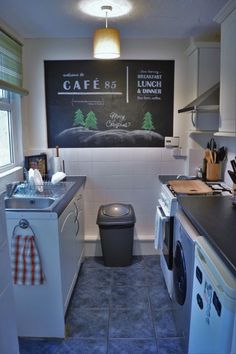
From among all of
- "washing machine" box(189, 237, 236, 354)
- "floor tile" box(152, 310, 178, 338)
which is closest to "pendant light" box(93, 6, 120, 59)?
"washing machine" box(189, 237, 236, 354)

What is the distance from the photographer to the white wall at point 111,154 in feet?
10.1

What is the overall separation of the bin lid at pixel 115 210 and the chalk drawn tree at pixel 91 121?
84 centimetres

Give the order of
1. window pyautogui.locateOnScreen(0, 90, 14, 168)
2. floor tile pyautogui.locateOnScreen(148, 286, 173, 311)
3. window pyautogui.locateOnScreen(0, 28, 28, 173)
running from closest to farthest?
floor tile pyautogui.locateOnScreen(148, 286, 173, 311)
window pyautogui.locateOnScreen(0, 28, 28, 173)
window pyautogui.locateOnScreen(0, 90, 14, 168)

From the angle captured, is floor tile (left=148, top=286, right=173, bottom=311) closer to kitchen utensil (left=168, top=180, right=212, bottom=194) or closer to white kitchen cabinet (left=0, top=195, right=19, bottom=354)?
kitchen utensil (left=168, top=180, right=212, bottom=194)

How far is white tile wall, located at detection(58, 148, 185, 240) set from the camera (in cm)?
325

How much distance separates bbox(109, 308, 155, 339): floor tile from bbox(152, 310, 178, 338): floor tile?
0.04 m

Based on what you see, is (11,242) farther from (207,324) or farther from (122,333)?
(207,324)

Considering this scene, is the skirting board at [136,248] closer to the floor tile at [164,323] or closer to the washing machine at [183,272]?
the floor tile at [164,323]

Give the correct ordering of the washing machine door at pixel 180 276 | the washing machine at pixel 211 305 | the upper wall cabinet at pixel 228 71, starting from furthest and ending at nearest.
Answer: the upper wall cabinet at pixel 228 71 → the washing machine door at pixel 180 276 → the washing machine at pixel 211 305

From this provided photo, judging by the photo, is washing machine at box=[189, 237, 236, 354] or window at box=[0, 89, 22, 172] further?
window at box=[0, 89, 22, 172]

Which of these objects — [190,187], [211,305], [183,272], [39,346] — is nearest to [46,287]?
[39,346]

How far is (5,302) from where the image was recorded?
1.46 m

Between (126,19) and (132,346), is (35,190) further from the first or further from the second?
(126,19)

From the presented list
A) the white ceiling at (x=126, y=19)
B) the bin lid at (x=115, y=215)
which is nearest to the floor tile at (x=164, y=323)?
the bin lid at (x=115, y=215)
